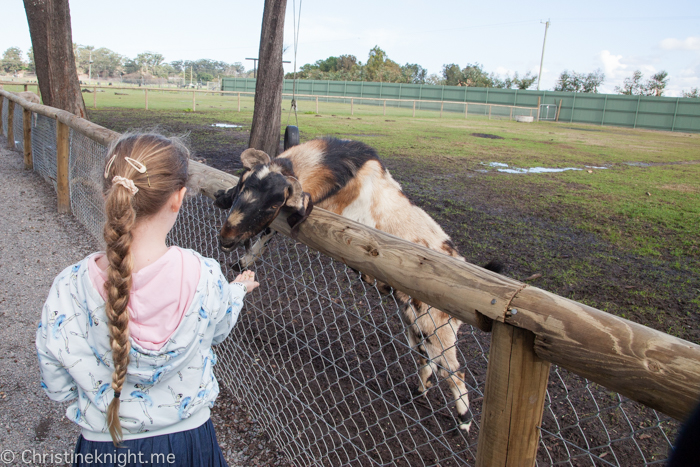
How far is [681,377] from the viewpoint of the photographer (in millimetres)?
971

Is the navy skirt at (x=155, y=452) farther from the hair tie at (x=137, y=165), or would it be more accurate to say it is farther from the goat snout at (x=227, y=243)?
the goat snout at (x=227, y=243)

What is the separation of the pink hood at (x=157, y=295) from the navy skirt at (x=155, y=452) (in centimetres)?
41

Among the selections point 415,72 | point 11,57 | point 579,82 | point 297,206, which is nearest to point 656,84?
point 579,82

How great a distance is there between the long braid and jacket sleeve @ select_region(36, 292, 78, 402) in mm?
237

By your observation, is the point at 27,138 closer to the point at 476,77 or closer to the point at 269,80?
the point at 269,80

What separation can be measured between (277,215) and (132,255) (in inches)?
48.6

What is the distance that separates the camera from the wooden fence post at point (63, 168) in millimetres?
6859

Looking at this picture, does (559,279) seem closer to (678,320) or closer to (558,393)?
(678,320)

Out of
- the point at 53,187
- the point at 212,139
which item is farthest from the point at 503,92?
the point at 53,187

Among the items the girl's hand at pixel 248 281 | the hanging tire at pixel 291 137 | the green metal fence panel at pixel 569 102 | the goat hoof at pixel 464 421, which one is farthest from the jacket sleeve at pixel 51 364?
the green metal fence panel at pixel 569 102

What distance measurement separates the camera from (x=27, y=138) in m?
9.58

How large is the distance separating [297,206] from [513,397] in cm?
151

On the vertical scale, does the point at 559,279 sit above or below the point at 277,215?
below

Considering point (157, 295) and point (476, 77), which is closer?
point (157, 295)
